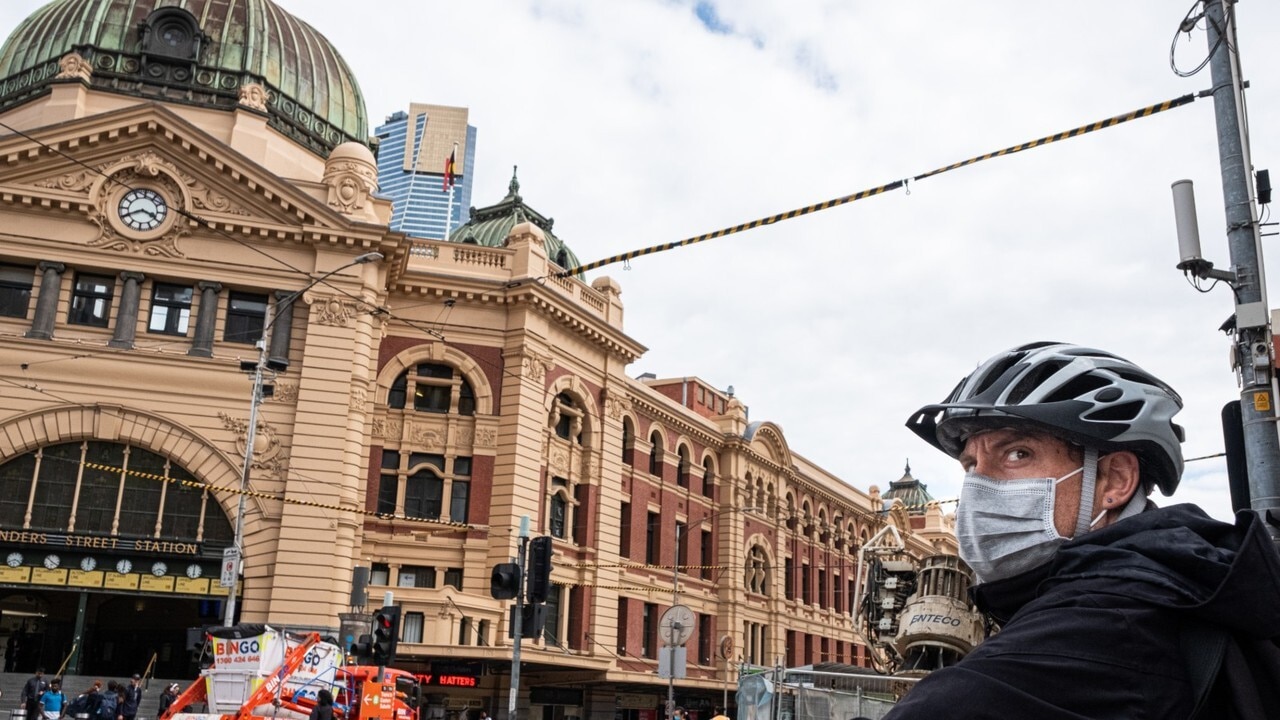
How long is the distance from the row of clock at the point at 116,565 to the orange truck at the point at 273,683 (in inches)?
471

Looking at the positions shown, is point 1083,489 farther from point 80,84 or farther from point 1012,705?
point 80,84

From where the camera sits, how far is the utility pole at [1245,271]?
930 cm

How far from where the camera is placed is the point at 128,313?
33938 mm

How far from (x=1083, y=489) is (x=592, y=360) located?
42573mm

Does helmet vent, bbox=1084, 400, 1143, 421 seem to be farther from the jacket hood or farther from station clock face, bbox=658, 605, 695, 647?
station clock face, bbox=658, 605, 695, 647

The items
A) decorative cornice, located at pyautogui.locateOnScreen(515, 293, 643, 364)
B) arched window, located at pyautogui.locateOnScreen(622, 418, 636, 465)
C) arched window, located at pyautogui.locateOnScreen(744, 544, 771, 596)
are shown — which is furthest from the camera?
arched window, located at pyautogui.locateOnScreen(744, 544, 771, 596)

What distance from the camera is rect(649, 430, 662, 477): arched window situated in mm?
50219

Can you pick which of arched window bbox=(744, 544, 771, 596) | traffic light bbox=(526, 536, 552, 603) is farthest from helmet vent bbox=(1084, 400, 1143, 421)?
arched window bbox=(744, 544, 771, 596)

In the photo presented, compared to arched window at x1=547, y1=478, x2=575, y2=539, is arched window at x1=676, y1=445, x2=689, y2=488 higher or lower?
arched window at x1=676, y1=445, x2=689, y2=488

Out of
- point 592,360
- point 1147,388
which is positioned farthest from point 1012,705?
point 592,360

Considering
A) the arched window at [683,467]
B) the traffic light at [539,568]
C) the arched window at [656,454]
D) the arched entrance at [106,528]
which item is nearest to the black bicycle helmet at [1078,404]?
the traffic light at [539,568]

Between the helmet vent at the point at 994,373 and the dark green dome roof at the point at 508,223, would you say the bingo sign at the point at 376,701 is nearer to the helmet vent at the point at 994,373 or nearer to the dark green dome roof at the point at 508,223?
the helmet vent at the point at 994,373

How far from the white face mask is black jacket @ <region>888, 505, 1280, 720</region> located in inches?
11.9

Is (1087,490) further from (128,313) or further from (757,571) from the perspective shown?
(757,571)
